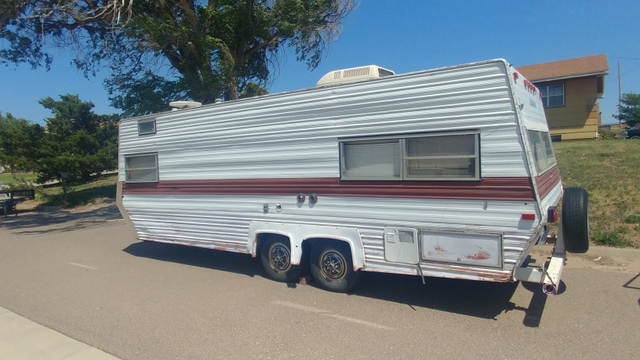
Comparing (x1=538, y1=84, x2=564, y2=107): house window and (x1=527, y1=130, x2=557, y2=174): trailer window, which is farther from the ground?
(x1=538, y1=84, x2=564, y2=107): house window

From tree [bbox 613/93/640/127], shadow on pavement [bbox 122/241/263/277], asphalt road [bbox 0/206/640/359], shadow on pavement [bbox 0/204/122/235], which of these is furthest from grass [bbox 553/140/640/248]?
tree [bbox 613/93/640/127]

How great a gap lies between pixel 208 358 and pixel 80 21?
13.2 metres

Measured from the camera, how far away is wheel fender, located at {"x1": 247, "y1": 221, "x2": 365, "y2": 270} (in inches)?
230

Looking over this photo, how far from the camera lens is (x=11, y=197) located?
19.0m

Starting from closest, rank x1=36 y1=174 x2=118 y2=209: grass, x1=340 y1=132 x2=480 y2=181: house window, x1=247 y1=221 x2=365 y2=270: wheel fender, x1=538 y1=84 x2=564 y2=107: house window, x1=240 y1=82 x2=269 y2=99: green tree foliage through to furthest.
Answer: x1=340 y1=132 x2=480 y2=181: house window → x1=247 y1=221 x2=365 y2=270: wheel fender → x1=240 y1=82 x2=269 y2=99: green tree foliage → x1=36 y1=174 x2=118 y2=209: grass → x1=538 y1=84 x2=564 y2=107: house window

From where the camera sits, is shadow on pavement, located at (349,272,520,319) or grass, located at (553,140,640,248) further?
grass, located at (553,140,640,248)

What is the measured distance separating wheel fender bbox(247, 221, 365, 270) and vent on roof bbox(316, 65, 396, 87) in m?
1.90

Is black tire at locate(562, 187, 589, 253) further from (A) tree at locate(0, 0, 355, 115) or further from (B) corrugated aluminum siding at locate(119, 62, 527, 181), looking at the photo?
(A) tree at locate(0, 0, 355, 115)

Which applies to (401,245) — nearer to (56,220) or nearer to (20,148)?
(56,220)

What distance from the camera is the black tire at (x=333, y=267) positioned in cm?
605

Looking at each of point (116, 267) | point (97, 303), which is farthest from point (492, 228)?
point (116, 267)

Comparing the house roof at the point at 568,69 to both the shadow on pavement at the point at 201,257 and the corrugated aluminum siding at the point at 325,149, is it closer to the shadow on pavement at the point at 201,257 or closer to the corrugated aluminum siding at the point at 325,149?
the shadow on pavement at the point at 201,257

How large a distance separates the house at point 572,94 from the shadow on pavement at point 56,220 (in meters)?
17.7

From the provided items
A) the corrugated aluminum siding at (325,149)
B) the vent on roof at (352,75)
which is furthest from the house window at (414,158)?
the vent on roof at (352,75)
